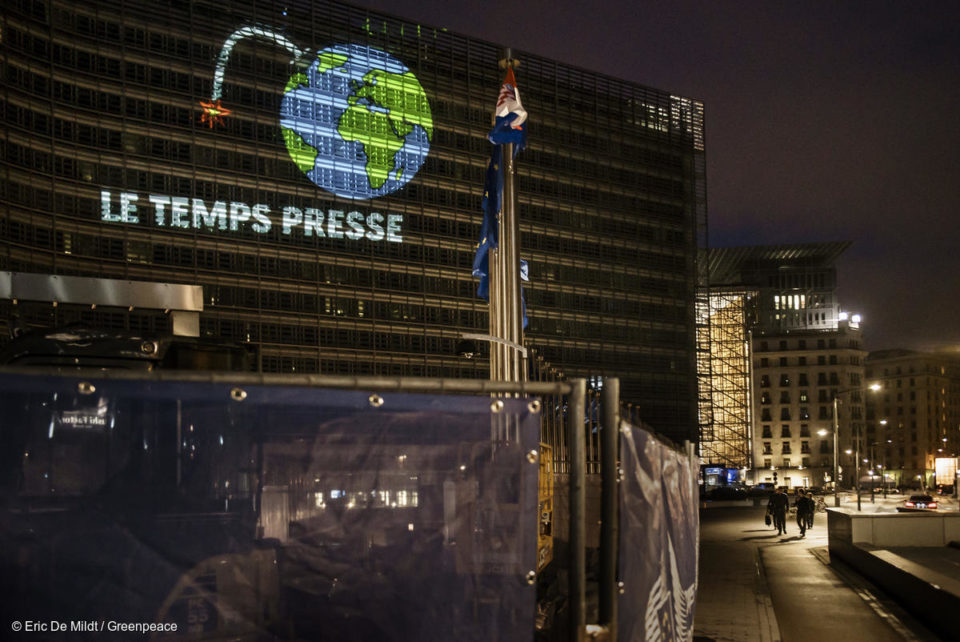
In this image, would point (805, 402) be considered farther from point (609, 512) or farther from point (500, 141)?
point (609, 512)

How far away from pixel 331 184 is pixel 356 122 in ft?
19.8

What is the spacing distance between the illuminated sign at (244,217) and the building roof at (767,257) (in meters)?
84.4

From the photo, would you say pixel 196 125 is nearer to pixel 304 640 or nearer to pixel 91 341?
pixel 91 341

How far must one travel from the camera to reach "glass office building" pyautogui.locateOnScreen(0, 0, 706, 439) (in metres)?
64.9

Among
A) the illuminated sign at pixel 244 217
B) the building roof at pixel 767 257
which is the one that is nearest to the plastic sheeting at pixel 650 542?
the illuminated sign at pixel 244 217

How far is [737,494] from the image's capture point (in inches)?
2950

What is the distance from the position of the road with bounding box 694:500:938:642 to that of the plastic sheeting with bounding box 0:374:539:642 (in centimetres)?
958

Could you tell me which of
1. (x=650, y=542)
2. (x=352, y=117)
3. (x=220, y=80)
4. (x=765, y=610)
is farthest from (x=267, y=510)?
(x=352, y=117)

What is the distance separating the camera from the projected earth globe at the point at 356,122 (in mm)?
74875

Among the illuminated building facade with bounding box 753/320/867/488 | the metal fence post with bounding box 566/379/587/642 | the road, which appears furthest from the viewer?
the illuminated building facade with bounding box 753/320/867/488

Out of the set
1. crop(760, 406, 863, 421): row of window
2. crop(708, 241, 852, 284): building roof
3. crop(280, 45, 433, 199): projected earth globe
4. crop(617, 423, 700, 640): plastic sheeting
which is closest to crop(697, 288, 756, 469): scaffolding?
crop(708, 241, 852, 284): building roof

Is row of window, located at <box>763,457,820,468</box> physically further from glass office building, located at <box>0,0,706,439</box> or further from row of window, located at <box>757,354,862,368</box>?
glass office building, located at <box>0,0,706,439</box>

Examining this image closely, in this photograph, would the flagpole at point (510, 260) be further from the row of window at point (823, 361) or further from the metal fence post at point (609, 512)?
the row of window at point (823, 361)

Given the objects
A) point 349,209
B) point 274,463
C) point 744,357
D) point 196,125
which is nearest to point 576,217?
point 349,209
